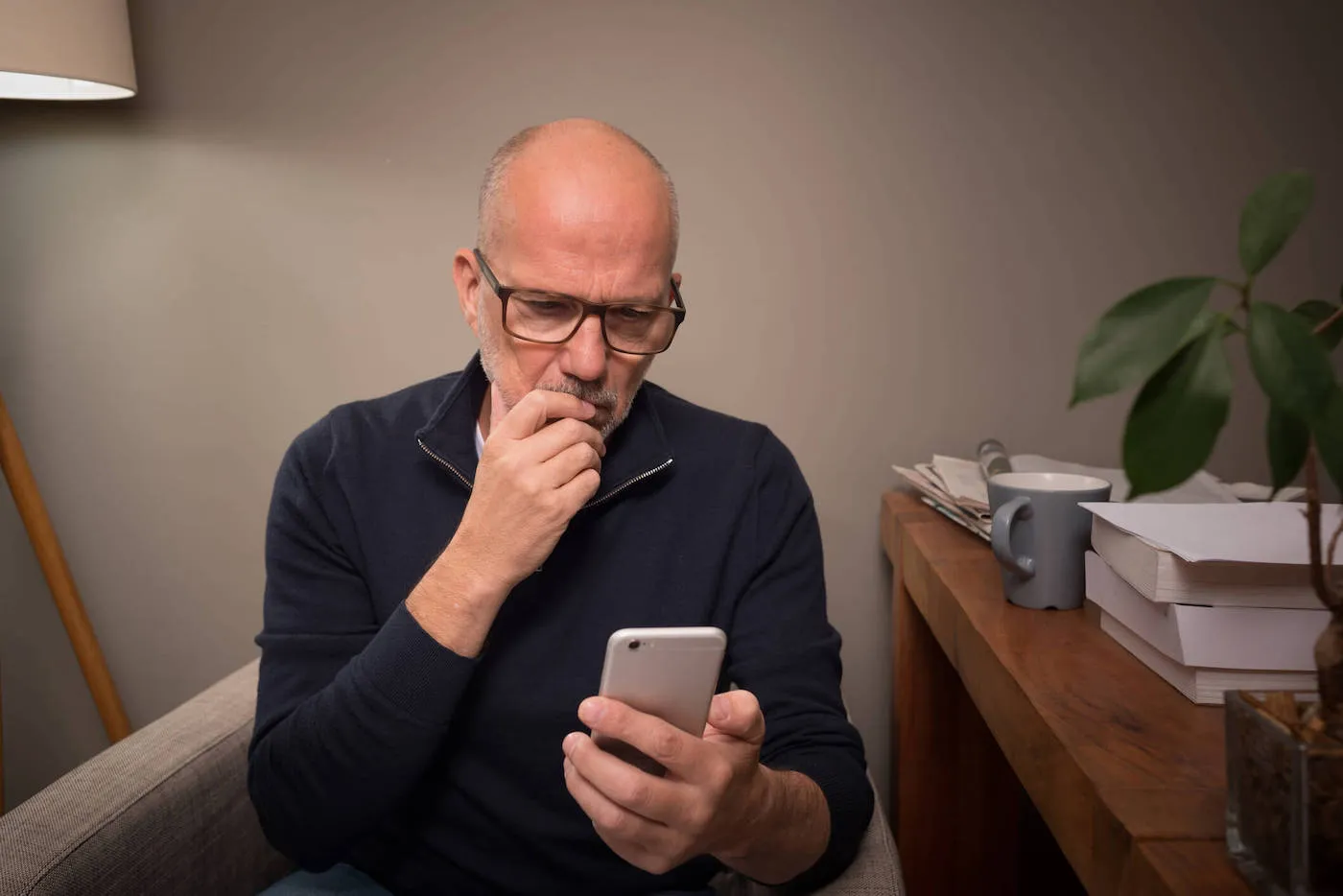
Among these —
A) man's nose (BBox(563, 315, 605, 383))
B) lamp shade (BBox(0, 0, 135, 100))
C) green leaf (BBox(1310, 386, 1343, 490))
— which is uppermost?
lamp shade (BBox(0, 0, 135, 100))

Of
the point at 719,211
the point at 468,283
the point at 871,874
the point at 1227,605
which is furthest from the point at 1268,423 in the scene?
the point at 719,211

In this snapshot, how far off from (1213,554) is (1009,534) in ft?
0.99

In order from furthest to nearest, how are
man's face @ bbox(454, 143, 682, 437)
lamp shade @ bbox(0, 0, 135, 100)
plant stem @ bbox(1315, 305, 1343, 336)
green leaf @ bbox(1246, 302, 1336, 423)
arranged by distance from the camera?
lamp shade @ bbox(0, 0, 135, 100)
man's face @ bbox(454, 143, 682, 437)
plant stem @ bbox(1315, 305, 1343, 336)
green leaf @ bbox(1246, 302, 1336, 423)

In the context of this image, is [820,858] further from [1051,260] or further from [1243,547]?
[1051,260]

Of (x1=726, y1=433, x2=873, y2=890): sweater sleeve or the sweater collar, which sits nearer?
(x1=726, y1=433, x2=873, y2=890): sweater sleeve

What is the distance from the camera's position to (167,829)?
1098mm

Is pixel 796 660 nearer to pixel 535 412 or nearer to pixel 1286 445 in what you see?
pixel 535 412

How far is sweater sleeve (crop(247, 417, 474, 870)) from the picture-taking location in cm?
96

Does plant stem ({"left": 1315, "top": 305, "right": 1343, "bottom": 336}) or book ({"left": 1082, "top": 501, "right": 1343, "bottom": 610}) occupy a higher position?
plant stem ({"left": 1315, "top": 305, "right": 1343, "bottom": 336})

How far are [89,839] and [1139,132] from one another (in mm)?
1715

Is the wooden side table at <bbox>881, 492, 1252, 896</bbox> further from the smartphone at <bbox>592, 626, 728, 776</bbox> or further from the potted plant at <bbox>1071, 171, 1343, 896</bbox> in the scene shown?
the smartphone at <bbox>592, 626, 728, 776</bbox>

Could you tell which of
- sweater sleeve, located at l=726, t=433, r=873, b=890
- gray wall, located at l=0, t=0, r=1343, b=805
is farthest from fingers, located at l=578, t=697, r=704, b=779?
gray wall, located at l=0, t=0, r=1343, b=805

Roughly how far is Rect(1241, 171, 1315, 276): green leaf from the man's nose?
645 mm

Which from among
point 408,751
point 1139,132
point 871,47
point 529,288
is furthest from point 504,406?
point 1139,132
